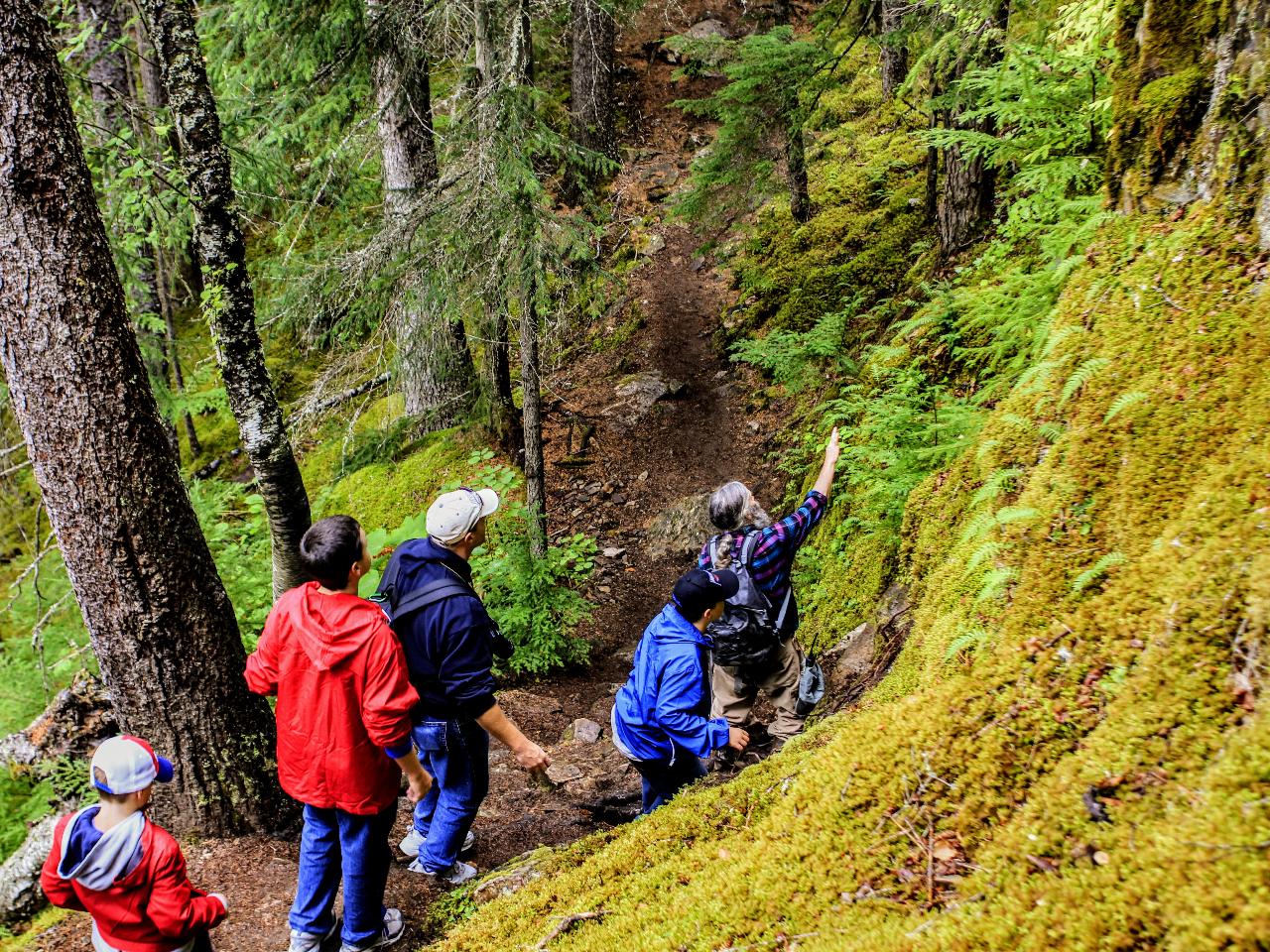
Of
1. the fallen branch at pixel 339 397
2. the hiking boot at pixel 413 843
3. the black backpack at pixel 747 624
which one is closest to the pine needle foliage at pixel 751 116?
the fallen branch at pixel 339 397

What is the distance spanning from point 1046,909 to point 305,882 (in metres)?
3.66

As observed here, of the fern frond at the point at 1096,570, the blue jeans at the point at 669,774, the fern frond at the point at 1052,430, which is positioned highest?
the fern frond at the point at 1052,430

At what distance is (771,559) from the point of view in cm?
500

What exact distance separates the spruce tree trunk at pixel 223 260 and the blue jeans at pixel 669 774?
360 centimetres

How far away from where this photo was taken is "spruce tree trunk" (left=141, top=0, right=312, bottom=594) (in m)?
5.29

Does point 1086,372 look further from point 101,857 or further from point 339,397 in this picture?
point 339,397

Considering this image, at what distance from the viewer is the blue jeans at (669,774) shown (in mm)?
4250

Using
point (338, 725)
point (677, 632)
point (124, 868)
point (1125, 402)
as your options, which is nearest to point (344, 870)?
point (338, 725)

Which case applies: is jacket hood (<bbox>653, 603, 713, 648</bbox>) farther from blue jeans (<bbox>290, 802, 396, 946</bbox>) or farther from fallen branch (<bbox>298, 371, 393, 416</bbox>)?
fallen branch (<bbox>298, 371, 393, 416</bbox>)

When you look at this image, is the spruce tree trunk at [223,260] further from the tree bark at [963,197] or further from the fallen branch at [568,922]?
the tree bark at [963,197]

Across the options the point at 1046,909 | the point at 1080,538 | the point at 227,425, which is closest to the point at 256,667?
the point at 1046,909

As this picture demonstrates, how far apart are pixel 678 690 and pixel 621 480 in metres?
8.33

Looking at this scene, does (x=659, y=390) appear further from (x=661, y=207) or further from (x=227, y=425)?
(x=227, y=425)

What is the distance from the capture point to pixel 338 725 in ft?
11.7
